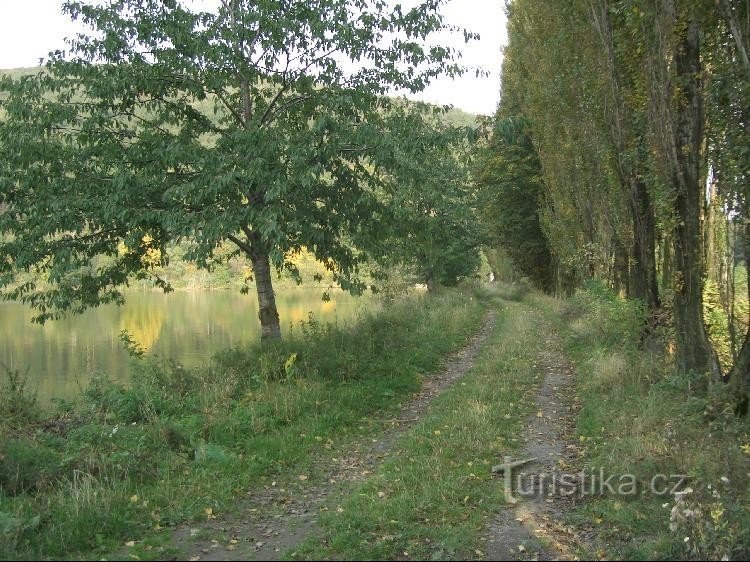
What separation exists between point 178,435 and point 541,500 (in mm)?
4207

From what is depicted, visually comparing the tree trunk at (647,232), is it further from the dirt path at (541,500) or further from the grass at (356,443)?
the dirt path at (541,500)

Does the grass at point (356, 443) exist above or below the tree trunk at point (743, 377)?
below

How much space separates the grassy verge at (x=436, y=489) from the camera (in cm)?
489

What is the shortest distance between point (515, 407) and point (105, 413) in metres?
6.06

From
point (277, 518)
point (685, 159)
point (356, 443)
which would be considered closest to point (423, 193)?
point (685, 159)

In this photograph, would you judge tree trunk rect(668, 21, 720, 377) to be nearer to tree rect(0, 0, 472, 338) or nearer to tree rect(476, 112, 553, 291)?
tree rect(0, 0, 472, 338)

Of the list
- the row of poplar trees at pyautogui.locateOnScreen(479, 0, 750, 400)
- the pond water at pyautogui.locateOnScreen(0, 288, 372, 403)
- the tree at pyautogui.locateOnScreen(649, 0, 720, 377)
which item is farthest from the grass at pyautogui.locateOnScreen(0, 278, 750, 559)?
the pond water at pyautogui.locateOnScreen(0, 288, 372, 403)

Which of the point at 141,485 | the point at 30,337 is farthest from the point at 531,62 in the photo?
the point at 30,337

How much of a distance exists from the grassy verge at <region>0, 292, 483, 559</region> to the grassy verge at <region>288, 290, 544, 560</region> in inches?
45.5

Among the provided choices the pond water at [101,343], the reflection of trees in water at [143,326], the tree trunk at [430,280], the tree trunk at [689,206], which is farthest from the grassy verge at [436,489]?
the tree trunk at [430,280]

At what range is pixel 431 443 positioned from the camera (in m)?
7.48

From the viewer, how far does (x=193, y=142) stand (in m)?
11.0

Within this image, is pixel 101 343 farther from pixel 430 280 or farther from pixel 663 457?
pixel 663 457

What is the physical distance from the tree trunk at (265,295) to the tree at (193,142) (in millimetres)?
1356
